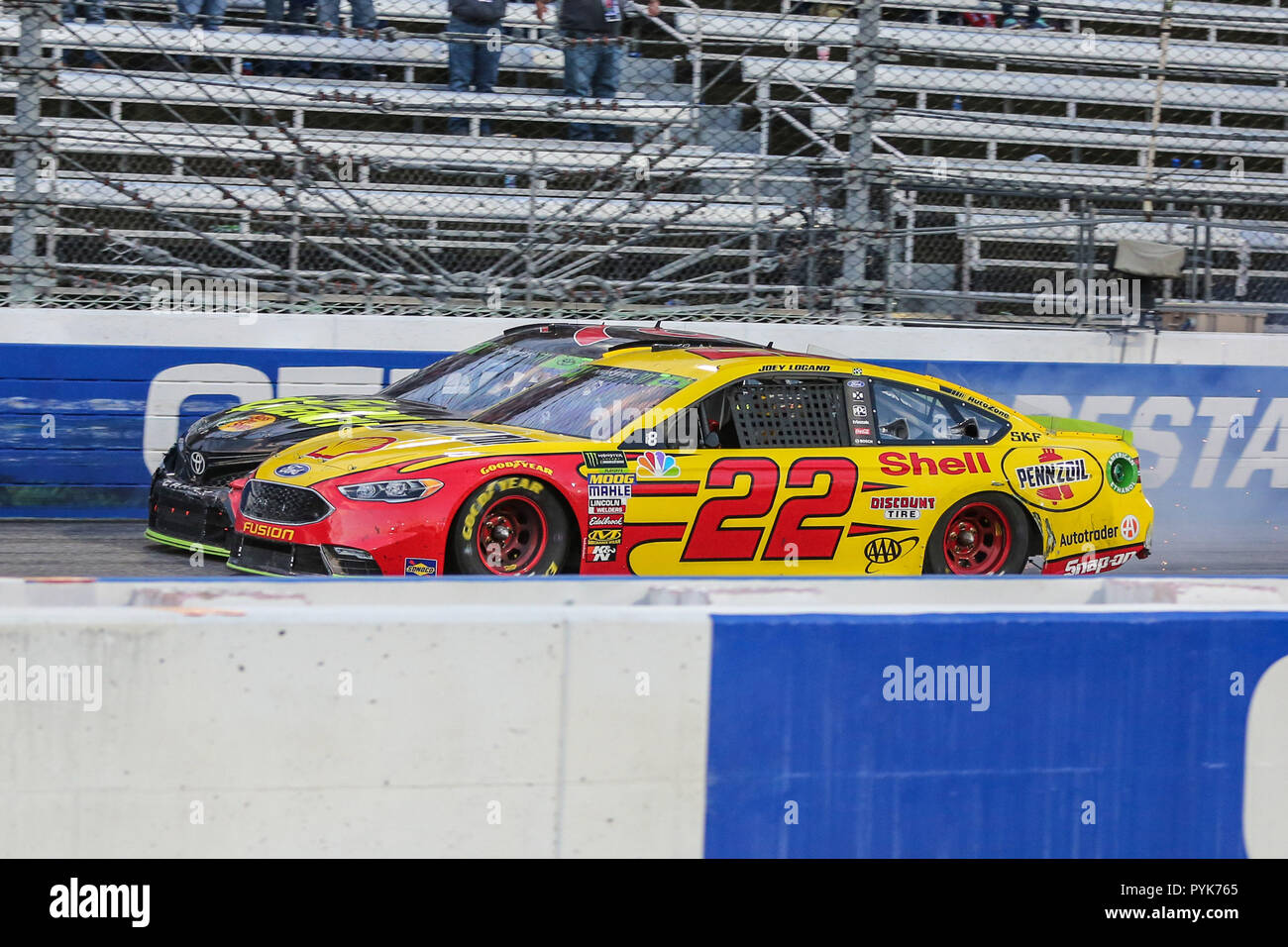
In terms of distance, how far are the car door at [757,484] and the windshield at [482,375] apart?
1133 millimetres

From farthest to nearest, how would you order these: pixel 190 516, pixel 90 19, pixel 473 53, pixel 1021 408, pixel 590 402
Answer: pixel 473 53 → pixel 90 19 → pixel 1021 408 → pixel 190 516 → pixel 590 402

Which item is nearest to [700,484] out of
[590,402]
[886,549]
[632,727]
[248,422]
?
[590,402]

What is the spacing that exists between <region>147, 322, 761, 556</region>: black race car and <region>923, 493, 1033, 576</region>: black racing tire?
1648mm

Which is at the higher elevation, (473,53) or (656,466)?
(473,53)

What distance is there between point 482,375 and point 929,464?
2.60 m

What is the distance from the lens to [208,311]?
1014cm

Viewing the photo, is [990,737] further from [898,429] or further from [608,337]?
[608,337]

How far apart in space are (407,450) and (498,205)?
519cm

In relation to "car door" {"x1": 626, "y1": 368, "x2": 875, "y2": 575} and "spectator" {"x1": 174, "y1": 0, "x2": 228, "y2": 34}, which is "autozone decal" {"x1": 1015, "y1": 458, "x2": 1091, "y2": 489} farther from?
"spectator" {"x1": 174, "y1": 0, "x2": 228, "y2": 34}

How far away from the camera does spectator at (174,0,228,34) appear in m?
12.0

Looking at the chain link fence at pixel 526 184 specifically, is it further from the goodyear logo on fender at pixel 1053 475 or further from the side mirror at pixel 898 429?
the side mirror at pixel 898 429

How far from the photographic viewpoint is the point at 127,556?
855 centimetres

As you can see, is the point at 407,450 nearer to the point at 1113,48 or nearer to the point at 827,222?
the point at 827,222
